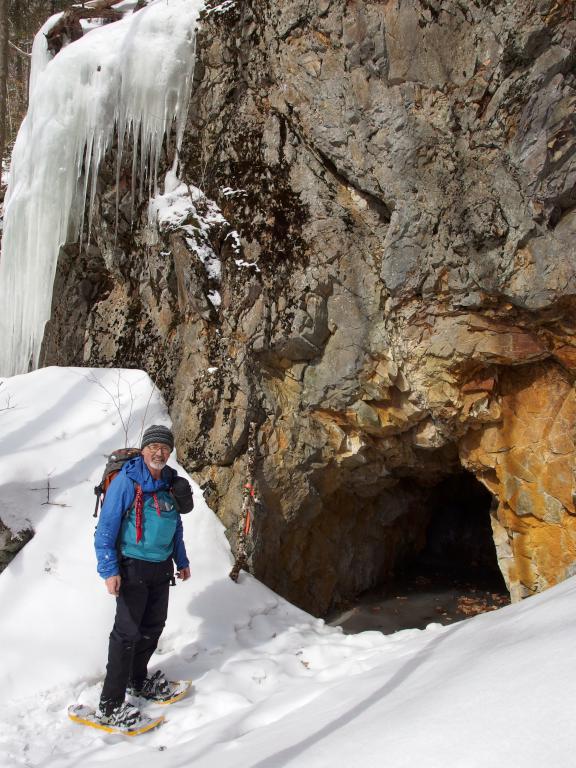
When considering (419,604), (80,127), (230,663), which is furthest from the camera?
(419,604)

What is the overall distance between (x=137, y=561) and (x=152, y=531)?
20 cm

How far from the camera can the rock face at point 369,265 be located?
17.2 ft

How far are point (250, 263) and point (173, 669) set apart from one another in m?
4.10

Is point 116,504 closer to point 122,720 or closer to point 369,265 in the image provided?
point 122,720

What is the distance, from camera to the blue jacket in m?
3.33

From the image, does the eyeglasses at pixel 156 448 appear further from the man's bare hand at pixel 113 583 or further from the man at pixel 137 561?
the man's bare hand at pixel 113 583

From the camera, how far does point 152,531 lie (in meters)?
3.47

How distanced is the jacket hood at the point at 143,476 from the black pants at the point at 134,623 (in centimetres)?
46

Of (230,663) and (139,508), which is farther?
(230,663)

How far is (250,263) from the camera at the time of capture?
625cm

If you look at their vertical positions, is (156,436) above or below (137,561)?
above

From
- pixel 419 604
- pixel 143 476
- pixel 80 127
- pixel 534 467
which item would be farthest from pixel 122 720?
pixel 80 127

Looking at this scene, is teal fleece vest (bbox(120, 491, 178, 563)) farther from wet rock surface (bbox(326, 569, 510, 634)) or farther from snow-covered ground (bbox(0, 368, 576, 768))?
wet rock surface (bbox(326, 569, 510, 634))

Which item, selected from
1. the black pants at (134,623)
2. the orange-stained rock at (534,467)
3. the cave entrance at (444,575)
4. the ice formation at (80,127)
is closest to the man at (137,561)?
the black pants at (134,623)
